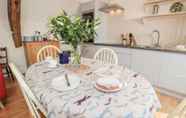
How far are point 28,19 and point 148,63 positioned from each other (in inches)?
131

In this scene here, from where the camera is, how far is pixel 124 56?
317cm

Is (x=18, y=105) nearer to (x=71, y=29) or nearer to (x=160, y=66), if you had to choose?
(x=71, y=29)

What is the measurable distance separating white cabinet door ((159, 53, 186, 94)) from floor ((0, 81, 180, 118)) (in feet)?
0.71

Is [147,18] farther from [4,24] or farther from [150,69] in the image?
[4,24]

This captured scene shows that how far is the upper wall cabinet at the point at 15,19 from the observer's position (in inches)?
128

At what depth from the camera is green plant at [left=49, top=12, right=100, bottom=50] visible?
1441 mm

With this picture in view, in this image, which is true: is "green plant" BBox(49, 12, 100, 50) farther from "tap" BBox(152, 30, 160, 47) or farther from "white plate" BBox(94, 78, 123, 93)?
"tap" BBox(152, 30, 160, 47)

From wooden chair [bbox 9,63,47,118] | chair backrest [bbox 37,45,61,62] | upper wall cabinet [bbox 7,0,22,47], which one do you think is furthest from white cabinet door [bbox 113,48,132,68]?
upper wall cabinet [bbox 7,0,22,47]

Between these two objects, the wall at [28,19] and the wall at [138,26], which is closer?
the wall at [138,26]

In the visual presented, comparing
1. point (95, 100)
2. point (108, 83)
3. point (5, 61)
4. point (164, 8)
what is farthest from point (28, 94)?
point (164, 8)

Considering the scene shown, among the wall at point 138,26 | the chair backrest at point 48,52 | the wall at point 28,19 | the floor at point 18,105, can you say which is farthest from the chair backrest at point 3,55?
the wall at point 138,26

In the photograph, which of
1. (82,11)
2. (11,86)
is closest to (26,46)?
(11,86)

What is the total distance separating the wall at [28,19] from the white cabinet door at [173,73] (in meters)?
3.40

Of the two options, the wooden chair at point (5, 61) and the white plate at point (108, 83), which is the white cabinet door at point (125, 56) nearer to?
the white plate at point (108, 83)
